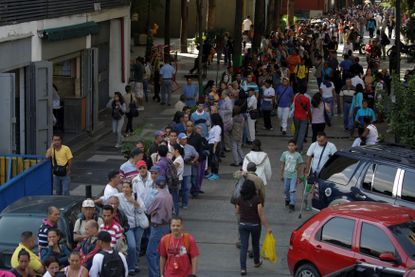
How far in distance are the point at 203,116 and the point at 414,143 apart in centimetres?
467

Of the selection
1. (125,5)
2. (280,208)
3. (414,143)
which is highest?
(125,5)

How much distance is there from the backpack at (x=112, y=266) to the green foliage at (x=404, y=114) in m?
9.20

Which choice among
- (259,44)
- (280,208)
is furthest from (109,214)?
(259,44)

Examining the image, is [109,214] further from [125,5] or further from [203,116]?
[125,5]

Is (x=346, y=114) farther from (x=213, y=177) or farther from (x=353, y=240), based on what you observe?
(x=353, y=240)

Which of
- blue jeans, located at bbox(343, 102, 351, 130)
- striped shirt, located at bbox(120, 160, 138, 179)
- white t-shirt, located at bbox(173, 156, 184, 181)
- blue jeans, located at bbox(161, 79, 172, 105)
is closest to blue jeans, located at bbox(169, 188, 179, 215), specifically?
white t-shirt, located at bbox(173, 156, 184, 181)

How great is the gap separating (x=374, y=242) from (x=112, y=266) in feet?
11.4

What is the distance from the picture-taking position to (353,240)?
13.1m

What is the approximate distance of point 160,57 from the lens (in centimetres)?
3778

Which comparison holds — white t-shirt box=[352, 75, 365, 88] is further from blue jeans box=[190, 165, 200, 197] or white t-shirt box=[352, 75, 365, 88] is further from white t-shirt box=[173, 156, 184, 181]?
white t-shirt box=[173, 156, 184, 181]

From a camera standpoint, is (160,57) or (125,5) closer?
(125,5)

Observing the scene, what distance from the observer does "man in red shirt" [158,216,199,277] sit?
41.0 feet

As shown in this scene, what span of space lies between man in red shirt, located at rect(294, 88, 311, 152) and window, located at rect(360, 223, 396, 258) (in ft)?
36.9

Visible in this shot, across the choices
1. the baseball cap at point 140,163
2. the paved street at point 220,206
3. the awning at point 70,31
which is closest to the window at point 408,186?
the paved street at point 220,206
